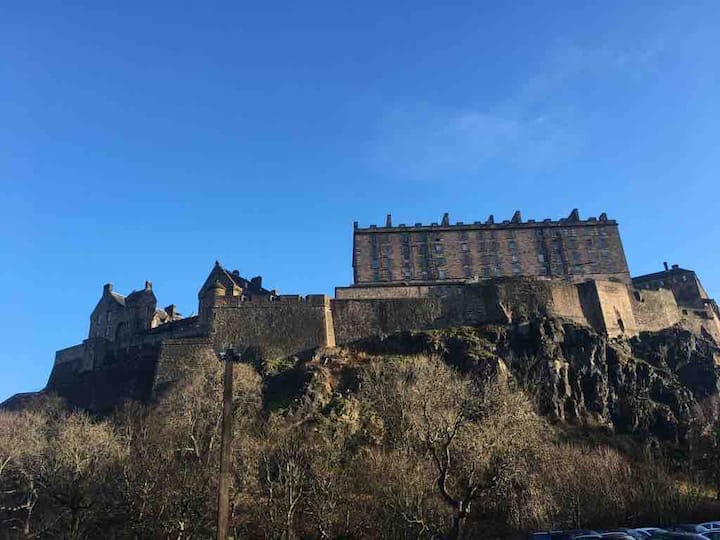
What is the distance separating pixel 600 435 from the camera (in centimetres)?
4759

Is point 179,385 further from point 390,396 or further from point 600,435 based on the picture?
point 600,435

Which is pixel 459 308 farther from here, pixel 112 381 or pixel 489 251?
pixel 112 381

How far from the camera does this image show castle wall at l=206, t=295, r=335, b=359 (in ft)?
179

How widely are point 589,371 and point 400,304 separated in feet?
60.1

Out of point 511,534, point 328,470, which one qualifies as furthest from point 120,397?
point 511,534

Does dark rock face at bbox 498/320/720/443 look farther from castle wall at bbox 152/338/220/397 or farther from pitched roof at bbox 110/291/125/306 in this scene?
pitched roof at bbox 110/291/125/306

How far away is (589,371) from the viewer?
2092 inches

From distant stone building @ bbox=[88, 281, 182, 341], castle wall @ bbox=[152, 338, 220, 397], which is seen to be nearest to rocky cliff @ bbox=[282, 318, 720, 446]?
castle wall @ bbox=[152, 338, 220, 397]

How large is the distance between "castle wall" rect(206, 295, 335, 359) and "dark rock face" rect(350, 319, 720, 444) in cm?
509

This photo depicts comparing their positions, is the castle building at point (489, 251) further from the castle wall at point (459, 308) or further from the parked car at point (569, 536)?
the parked car at point (569, 536)

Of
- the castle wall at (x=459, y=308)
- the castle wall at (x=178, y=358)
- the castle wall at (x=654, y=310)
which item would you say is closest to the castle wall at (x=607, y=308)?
the castle wall at (x=459, y=308)

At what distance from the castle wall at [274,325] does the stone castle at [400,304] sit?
10 centimetres

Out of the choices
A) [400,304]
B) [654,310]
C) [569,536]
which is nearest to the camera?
[569,536]

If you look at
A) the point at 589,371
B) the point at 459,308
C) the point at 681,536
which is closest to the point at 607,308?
the point at 589,371
